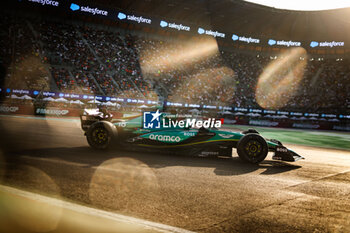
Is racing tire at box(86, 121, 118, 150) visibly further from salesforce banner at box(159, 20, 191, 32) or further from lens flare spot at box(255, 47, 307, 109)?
salesforce banner at box(159, 20, 191, 32)

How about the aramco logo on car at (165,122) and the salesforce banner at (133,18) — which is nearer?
the aramco logo on car at (165,122)

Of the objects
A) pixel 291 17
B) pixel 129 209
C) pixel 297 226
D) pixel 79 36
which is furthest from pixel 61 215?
pixel 291 17

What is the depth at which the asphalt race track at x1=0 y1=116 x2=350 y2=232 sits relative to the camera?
126 inches

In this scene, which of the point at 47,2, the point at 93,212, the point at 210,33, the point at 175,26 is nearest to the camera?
the point at 93,212

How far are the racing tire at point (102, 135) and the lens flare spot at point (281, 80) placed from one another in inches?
1429

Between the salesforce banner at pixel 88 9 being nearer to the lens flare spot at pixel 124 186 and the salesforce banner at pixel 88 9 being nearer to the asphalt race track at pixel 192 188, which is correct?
the asphalt race track at pixel 192 188

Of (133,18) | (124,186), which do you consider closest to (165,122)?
(124,186)

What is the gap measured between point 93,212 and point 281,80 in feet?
154

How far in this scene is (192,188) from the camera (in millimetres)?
4383

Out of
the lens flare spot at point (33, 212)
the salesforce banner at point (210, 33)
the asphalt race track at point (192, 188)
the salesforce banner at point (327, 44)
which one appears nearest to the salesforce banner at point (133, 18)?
the salesforce banner at point (210, 33)

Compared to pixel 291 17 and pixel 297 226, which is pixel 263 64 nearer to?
pixel 291 17

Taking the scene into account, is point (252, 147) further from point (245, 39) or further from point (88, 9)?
point (245, 39)

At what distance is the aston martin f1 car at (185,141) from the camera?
6.82 m

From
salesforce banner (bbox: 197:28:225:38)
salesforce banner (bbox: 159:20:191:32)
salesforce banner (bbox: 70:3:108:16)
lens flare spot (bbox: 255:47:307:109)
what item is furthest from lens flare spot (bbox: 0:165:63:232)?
salesforce banner (bbox: 197:28:225:38)
